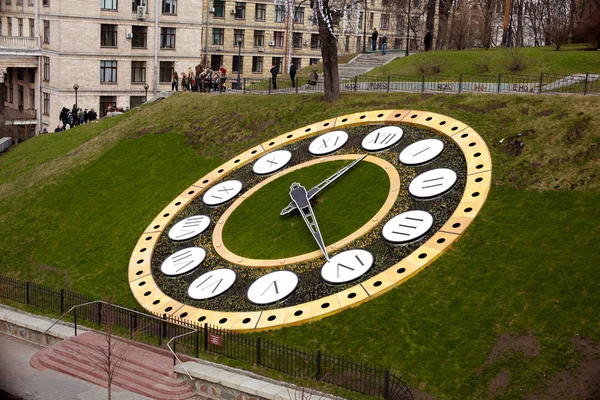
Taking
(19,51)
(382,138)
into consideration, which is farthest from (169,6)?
(382,138)

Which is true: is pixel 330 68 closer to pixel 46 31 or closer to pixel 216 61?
pixel 46 31

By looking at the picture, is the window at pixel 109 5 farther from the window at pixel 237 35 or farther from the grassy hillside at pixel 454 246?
the grassy hillside at pixel 454 246

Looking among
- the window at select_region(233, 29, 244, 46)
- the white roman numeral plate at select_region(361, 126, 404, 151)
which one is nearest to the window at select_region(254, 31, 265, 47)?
the window at select_region(233, 29, 244, 46)

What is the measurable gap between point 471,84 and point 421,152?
7997mm

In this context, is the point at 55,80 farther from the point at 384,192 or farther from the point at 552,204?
→ the point at 552,204

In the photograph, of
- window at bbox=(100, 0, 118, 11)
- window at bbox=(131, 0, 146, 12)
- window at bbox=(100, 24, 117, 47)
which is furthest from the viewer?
window at bbox=(131, 0, 146, 12)

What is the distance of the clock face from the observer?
2697 centimetres

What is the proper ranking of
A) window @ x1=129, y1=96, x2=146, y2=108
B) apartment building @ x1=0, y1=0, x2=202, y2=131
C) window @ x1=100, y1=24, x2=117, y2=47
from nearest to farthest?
apartment building @ x1=0, y1=0, x2=202, y2=131 < window @ x1=100, y1=24, x2=117, y2=47 < window @ x1=129, y1=96, x2=146, y2=108

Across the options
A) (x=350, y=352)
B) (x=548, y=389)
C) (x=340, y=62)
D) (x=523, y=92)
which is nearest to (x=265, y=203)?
(x=350, y=352)

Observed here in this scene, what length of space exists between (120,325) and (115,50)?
4319 centimetres

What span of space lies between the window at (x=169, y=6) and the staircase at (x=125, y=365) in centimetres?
4678

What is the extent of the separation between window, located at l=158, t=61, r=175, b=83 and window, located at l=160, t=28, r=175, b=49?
137 cm

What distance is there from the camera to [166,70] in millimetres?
70250

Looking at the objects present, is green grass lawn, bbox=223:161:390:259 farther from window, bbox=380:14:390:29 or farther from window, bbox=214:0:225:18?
window, bbox=380:14:390:29
